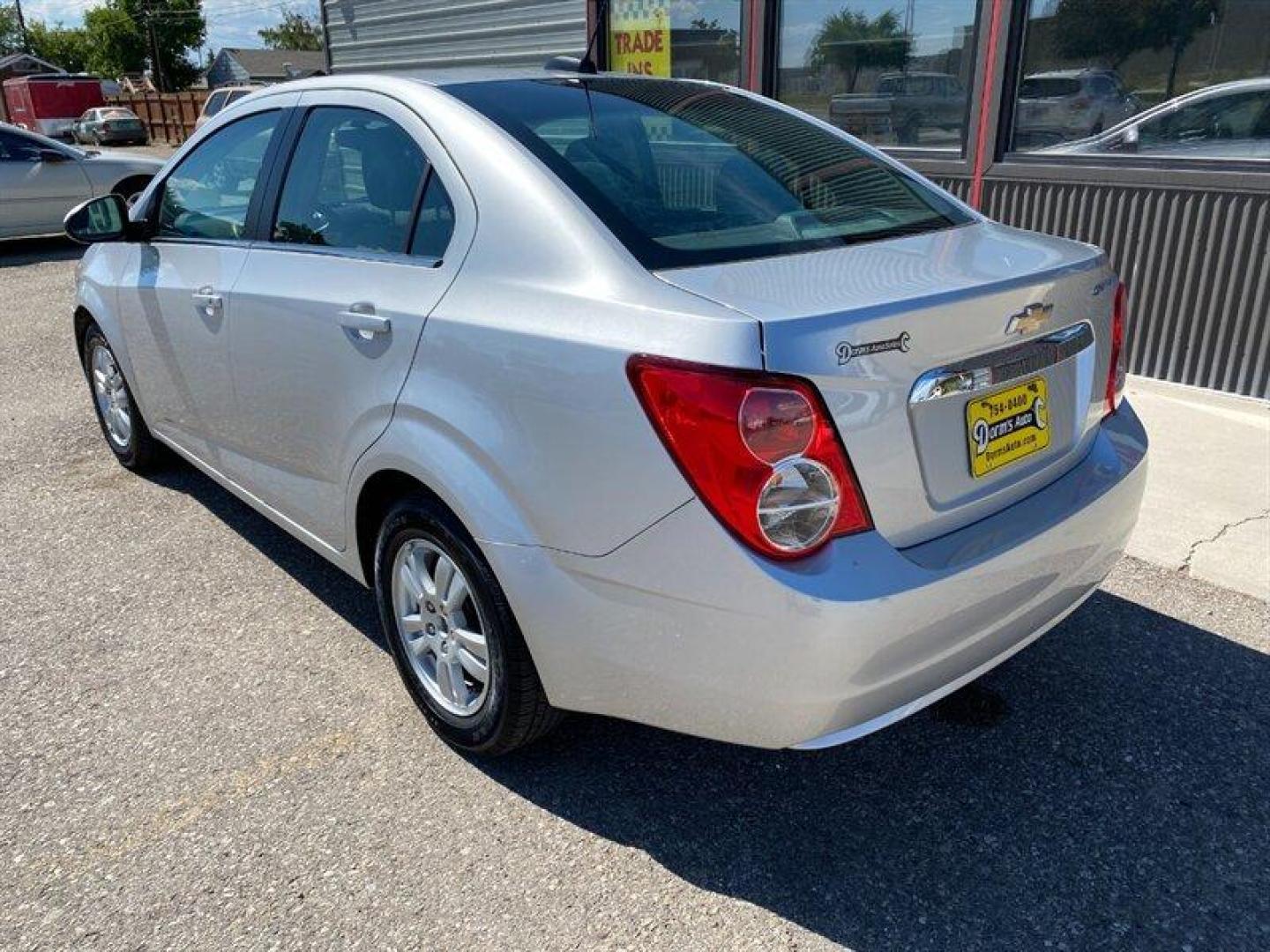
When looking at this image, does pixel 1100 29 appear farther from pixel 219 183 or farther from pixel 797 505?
pixel 797 505

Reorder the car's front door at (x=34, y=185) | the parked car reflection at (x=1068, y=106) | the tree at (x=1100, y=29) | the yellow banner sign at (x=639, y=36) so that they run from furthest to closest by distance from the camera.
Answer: the car's front door at (x=34, y=185) < the yellow banner sign at (x=639, y=36) < the parked car reflection at (x=1068, y=106) < the tree at (x=1100, y=29)

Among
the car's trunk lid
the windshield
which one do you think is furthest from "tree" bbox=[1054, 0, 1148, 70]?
the windshield

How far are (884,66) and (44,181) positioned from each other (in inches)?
396

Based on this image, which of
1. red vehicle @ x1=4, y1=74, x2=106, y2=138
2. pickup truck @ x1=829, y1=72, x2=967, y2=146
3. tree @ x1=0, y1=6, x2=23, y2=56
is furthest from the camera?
tree @ x1=0, y1=6, x2=23, y2=56

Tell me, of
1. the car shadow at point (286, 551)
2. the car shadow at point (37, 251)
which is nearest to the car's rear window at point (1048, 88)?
the car shadow at point (286, 551)

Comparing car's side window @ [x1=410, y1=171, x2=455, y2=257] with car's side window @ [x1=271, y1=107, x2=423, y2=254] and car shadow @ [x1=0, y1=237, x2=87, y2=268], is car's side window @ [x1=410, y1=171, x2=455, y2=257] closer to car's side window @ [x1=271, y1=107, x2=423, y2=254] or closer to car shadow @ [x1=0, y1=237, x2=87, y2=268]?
car's side window @ [x1=271, y1=107, x2=423, y2=254]

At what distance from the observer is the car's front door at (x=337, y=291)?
2510 millimetres

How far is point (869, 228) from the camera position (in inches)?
101

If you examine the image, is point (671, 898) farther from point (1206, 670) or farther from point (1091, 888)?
point (1206, 670)

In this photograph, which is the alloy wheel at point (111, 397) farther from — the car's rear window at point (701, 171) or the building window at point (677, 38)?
the building window at point (677, 38)

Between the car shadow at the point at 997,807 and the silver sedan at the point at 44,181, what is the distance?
11.7 meters

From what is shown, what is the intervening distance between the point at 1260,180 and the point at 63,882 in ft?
18.9

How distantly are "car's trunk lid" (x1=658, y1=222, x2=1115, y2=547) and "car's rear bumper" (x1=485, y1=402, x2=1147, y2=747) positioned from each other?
0.33 ft

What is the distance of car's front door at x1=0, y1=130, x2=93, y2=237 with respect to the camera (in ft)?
38.3
